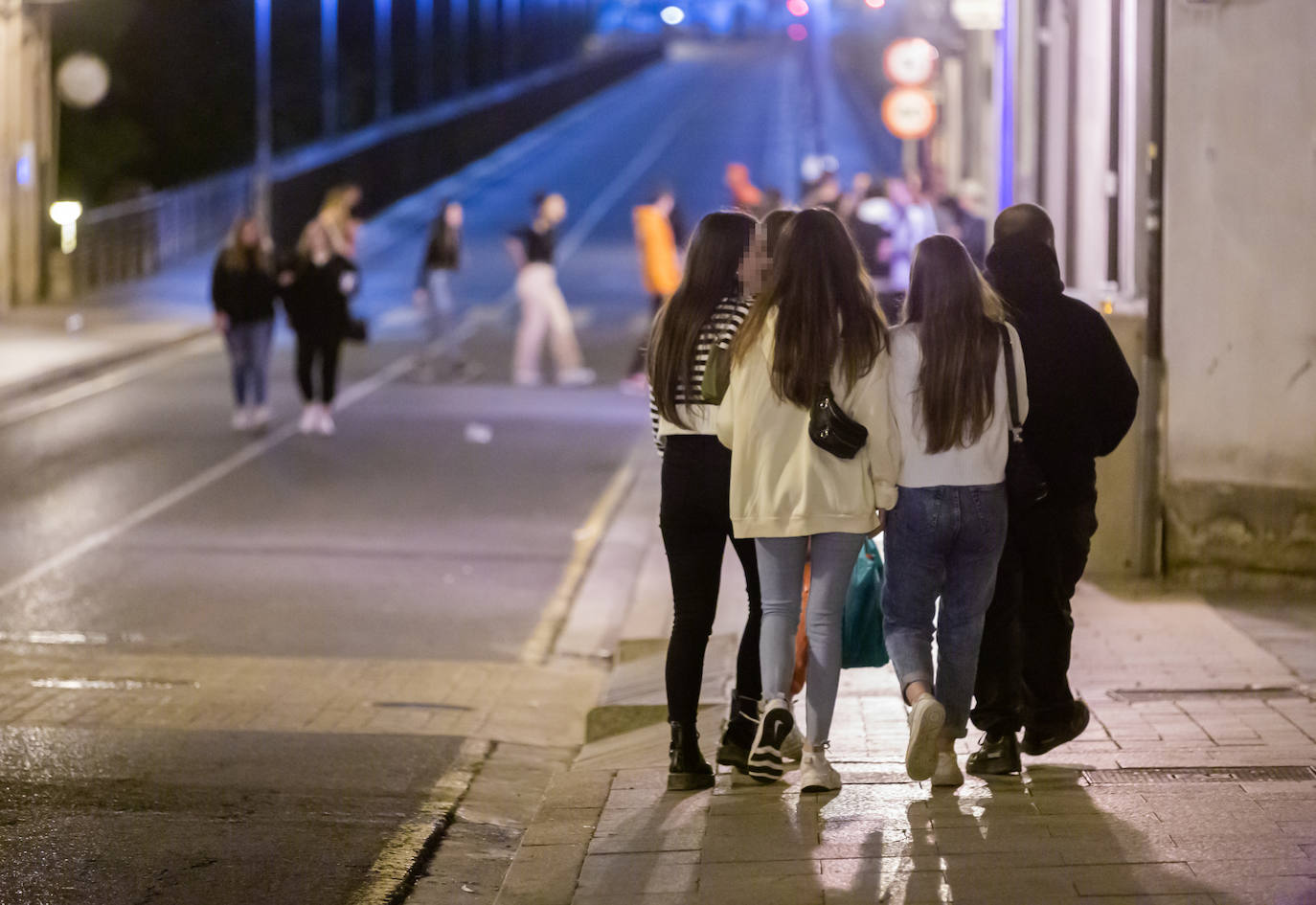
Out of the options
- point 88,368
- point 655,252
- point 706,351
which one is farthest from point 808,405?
point 88,368

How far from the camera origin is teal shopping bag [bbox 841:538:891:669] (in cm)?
585

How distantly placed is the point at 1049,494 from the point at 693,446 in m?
1.07

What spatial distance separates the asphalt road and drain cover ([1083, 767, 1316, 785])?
216 centimetres

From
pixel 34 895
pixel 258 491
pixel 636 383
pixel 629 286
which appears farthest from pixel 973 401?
pixel 629 286

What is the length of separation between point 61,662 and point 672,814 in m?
3.96

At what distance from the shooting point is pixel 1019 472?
555 cm

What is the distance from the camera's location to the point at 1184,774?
18.7 ft

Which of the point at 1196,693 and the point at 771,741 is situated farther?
the point at 1196,693

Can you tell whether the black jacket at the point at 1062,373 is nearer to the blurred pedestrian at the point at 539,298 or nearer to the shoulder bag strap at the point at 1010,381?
the shoulder bag strap at the point at 1010,381

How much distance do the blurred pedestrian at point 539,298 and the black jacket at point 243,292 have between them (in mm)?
3320

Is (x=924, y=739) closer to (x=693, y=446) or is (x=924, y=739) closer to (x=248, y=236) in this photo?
(x=693, y=446)

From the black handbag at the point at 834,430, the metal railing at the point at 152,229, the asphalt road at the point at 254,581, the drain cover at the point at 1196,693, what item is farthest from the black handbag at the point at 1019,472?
the metal railing at the point at 152,229

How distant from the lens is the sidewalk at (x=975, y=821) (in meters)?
4.69

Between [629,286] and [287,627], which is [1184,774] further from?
[629,286]
